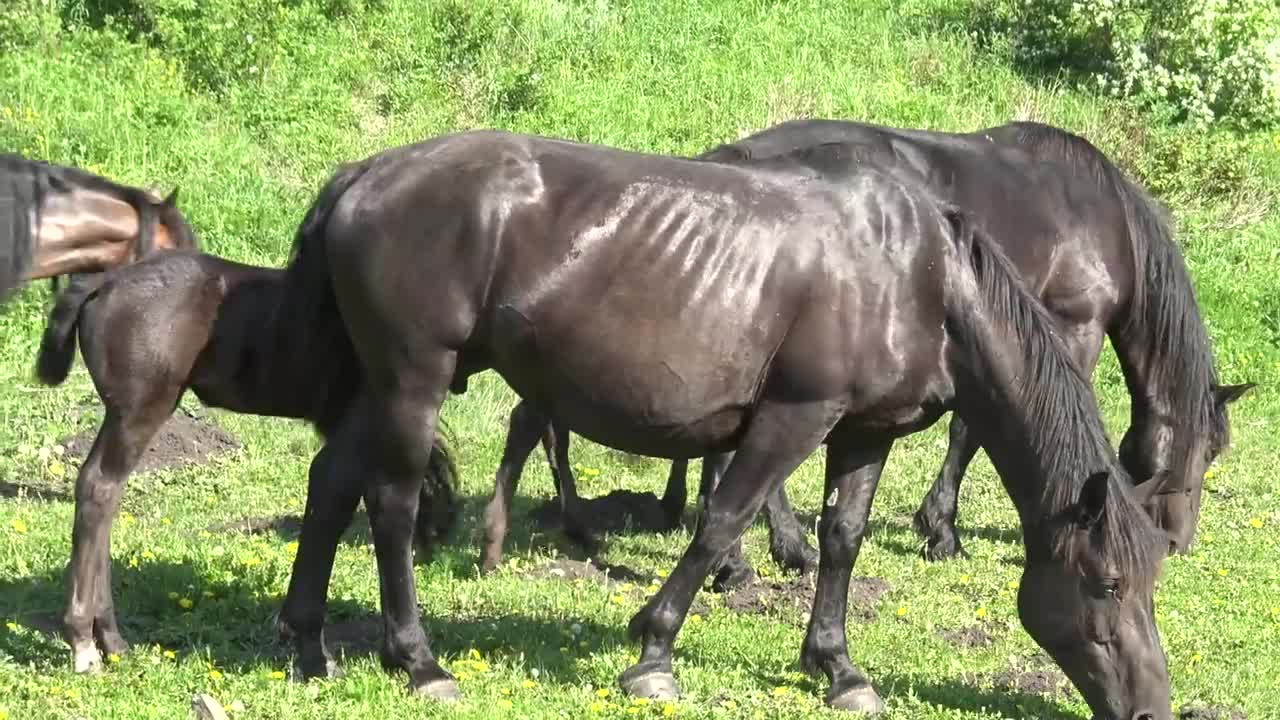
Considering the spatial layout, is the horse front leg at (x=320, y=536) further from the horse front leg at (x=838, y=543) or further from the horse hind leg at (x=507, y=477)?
the horse front leg at (x=838, y=543)

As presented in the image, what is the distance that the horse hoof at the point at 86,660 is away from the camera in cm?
620

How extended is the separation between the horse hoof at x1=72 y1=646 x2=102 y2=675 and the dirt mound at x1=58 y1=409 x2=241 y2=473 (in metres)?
3.27

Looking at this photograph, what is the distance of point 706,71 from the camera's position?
727 inches

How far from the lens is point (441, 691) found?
5.99m

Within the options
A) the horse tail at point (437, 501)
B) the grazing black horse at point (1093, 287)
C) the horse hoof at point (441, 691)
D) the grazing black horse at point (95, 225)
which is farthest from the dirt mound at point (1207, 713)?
the grazing black horse at point (95, 225)

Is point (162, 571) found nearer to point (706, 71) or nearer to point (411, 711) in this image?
point (411, 711)

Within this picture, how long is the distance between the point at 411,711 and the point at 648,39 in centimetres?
1431

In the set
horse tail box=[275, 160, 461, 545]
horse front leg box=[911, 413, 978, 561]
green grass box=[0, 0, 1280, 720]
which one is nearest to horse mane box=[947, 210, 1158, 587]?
green grass box=[0, 0, 1280, 720]

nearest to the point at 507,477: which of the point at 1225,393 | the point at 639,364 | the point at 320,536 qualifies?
the point at 320,536

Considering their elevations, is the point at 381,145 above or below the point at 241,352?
below

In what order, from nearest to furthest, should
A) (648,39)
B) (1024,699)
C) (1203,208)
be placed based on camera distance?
(1024,699) → (1203,208) → (648,39)

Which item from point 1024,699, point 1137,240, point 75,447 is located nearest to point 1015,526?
point 1137,240

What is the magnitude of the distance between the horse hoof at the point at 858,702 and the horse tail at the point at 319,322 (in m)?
1.91

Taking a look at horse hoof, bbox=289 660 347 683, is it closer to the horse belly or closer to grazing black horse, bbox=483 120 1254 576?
the horse belly
